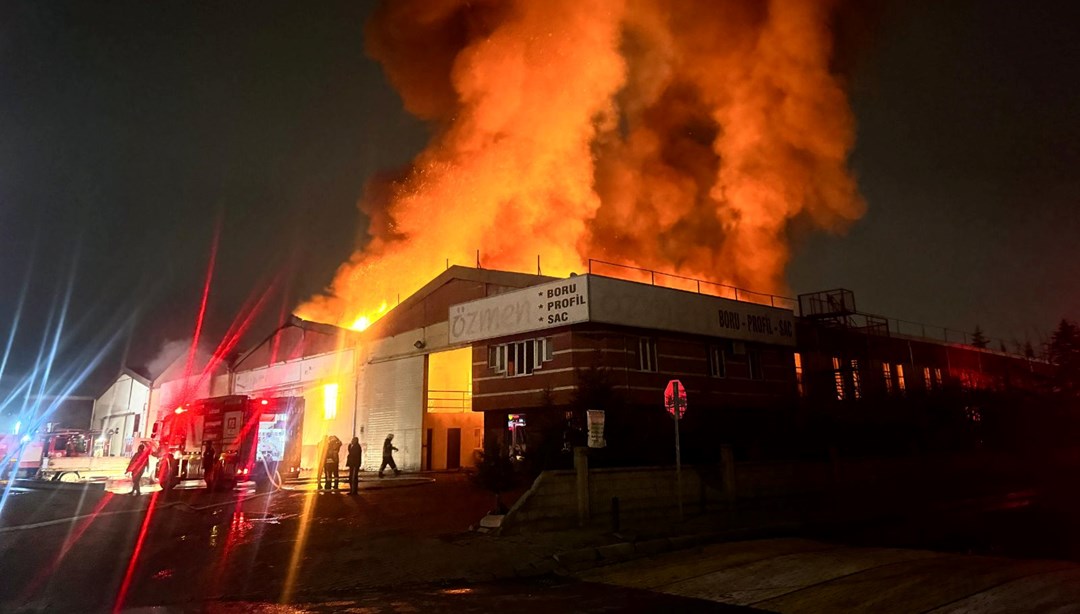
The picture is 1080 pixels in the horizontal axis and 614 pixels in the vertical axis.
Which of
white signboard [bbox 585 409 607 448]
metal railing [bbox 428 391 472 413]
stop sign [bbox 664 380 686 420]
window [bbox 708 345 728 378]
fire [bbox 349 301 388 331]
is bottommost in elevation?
white signboard [bbox 585 409 607 448]

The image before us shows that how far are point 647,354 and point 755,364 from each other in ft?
21.2

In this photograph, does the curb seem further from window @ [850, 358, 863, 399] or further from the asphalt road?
window @ [850, 358, 863, 399]

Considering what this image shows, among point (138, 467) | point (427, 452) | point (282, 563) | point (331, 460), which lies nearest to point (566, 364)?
point (331, 460)

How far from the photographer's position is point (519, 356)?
85.9 feet

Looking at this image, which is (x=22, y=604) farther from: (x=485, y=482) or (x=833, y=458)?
(x=833, y=458)

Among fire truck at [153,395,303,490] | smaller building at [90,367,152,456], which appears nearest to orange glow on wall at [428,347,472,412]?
fire truck at [153,395,303,490]

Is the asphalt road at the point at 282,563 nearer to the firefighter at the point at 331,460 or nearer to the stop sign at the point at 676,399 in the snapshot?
the stop sign at the point at 676,399

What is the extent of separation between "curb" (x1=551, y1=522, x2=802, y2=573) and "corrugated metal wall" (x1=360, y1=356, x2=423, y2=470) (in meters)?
19.3

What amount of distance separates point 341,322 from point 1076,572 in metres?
41.7

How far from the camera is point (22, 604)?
7.99 metres

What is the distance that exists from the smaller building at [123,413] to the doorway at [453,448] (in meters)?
30.9

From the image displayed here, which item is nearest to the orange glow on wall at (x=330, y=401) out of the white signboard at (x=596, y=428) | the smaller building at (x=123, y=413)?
the smaller building at (x=123, y=413)

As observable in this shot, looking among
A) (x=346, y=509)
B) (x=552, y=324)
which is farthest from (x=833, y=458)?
(x=346, y=509)

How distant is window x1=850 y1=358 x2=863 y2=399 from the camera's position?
31.8 m
